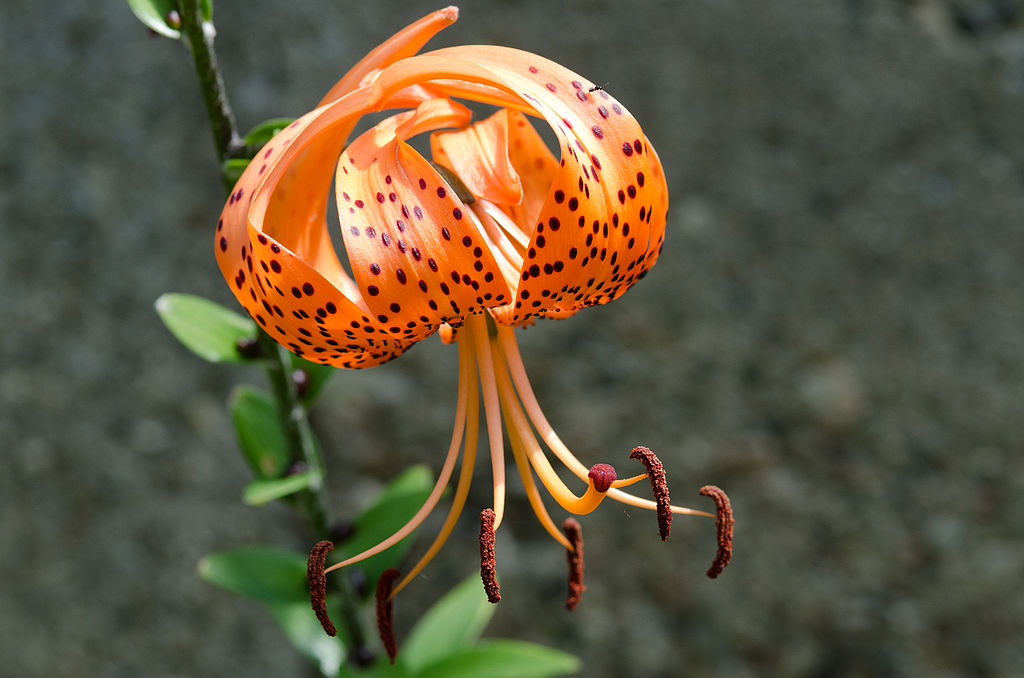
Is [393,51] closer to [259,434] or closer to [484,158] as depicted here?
[484,158]

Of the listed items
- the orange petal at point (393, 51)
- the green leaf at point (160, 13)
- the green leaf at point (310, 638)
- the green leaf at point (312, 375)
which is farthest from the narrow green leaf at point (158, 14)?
the green leaf at point (310, 638)

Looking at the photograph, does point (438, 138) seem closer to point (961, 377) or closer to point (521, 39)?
point (521, 39)

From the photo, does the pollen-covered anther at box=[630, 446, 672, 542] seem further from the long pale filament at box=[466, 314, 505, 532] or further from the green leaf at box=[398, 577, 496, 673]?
the green leaf at box=[398, 577, 496, 673]

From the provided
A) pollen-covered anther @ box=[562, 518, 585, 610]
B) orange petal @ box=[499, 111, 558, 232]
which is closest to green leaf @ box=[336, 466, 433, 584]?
pollen-covered anther @ box=[562, 518, 585, 610]

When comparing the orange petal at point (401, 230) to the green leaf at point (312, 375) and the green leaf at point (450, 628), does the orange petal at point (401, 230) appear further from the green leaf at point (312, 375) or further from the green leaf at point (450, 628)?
the green leaf at point (450, 628)

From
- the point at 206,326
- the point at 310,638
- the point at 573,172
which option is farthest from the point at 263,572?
the point at 573,172
